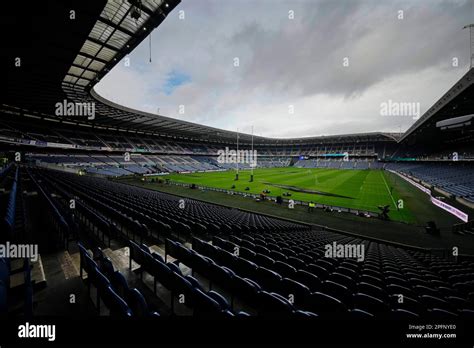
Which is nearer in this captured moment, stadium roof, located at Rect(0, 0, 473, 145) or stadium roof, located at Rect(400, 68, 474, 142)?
stadium roof, located at Rect(0, 0, 473, 145)

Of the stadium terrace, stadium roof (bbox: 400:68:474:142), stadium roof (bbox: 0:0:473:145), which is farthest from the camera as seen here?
stadium roof (bbox: 400:68:474:142)

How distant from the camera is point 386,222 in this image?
582 inches

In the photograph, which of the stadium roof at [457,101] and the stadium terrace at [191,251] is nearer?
the stadium terrace at [191,251]

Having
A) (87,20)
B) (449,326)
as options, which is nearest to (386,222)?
(449,326)

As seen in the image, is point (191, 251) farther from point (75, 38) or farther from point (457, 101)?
point (457, 101)

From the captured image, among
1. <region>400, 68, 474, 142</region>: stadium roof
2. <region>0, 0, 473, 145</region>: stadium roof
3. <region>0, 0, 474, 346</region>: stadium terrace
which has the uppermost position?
<region>0, 0, 473, 145</region>: stadium roof

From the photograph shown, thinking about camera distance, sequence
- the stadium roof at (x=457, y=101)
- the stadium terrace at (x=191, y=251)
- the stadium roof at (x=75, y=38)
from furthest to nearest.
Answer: the stadium roof at (x=457, y=101)
the stadium roof at (x=75, y=38)
the stadium terrace at (x=191, y=251)

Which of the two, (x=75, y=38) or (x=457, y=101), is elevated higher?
(x=75, y=38)

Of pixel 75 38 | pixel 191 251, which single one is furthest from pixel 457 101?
pixel 75 38

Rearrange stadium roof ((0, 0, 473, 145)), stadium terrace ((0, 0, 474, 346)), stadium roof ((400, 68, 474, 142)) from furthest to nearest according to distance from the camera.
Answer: stadium roof ((400, 68, 474, 142)) < stadium roof ((0, 0, 473, 145)) < stadium terrace ((0, 0, 474, 346))

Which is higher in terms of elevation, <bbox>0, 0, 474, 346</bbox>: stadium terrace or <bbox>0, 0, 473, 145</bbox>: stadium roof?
<bbox>0, 0, 473, 145</bbox>: stadium roof

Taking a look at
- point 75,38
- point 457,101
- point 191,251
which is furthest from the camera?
point 457,101

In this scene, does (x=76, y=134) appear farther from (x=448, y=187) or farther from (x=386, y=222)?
(x=448, y=187)

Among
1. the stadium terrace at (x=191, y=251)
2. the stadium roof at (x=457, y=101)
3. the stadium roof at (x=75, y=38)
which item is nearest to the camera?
the stadium terrace at (x=191, y=251)
